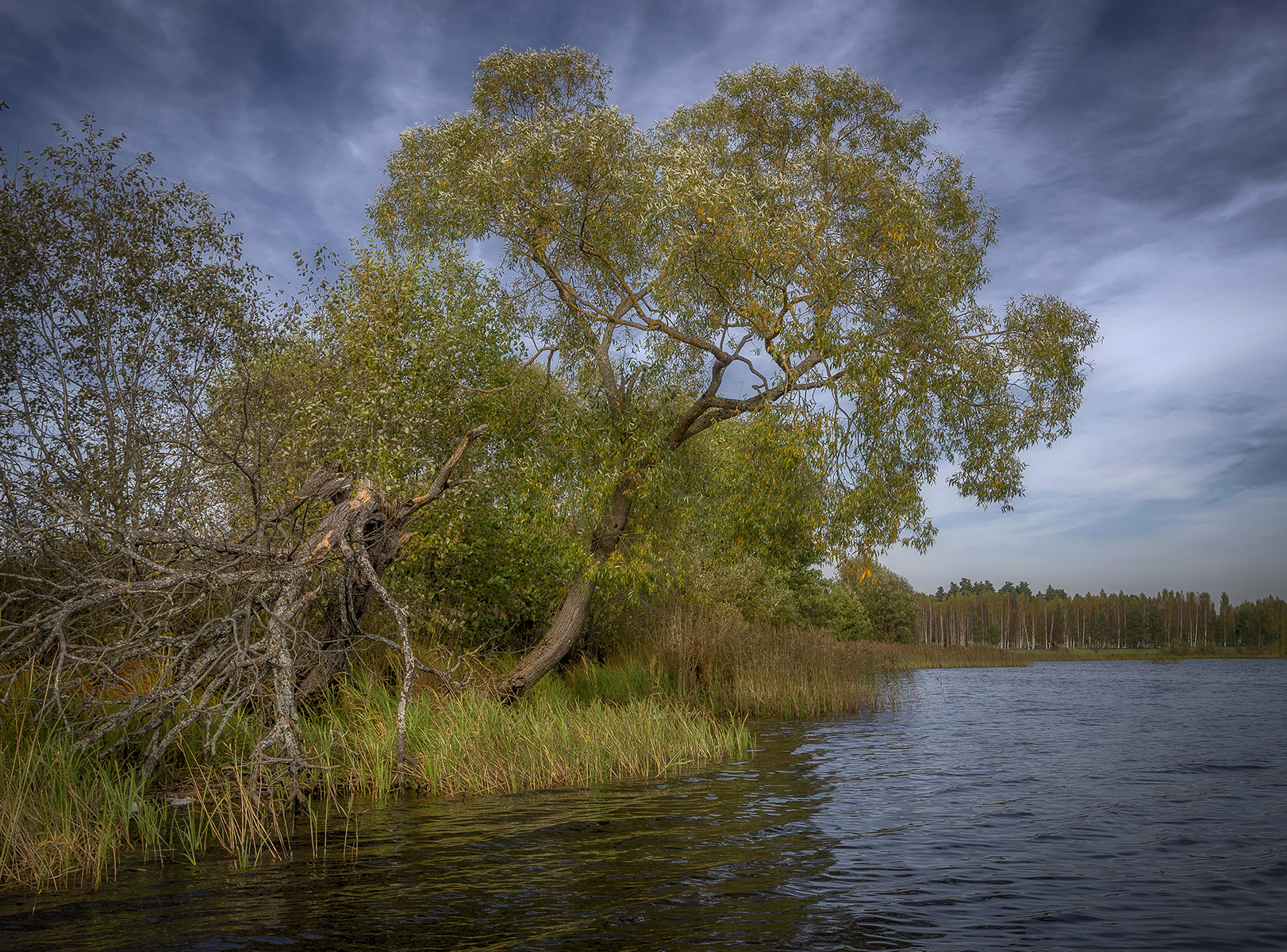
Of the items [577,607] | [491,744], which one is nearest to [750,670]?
[577,607]

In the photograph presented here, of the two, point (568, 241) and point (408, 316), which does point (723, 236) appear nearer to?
point (568, 241)

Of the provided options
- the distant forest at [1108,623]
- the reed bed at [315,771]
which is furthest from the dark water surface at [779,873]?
the distant forest at [1108,623]

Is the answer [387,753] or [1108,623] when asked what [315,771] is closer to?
[387,753]

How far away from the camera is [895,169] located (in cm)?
2117

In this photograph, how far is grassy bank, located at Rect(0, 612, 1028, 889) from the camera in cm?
948

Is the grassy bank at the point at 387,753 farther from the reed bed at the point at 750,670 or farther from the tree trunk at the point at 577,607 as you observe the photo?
the tree trunk at the point at 577,607

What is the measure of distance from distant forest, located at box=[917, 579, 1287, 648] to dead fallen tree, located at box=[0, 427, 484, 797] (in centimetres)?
12448

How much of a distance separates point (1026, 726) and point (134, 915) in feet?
74.3

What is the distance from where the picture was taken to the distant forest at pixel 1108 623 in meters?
134

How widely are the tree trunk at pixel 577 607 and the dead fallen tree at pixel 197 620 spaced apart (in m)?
4.46

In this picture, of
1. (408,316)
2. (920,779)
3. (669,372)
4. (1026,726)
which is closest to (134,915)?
(920,779)

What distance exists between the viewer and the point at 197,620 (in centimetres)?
1500

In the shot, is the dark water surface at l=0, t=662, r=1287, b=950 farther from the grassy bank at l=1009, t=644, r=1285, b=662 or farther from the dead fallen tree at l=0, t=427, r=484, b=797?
the grassy bank at l=1009, t=644, r=1285, b=662

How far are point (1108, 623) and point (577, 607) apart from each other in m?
147
